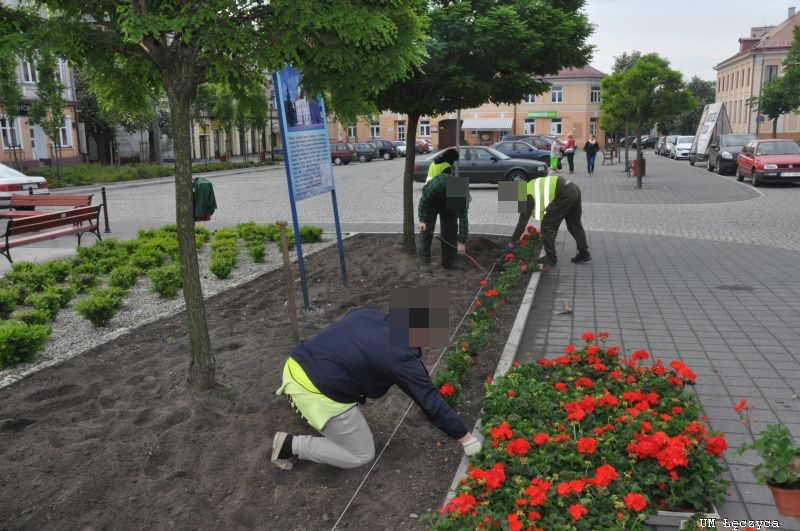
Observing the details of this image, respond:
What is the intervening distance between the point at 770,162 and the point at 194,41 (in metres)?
23.3

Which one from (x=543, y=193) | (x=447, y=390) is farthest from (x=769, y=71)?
(x=447, y=390)

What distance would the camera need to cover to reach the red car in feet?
77.3

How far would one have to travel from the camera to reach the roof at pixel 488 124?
259 ft

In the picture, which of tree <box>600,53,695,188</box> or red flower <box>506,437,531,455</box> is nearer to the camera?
red flower <box>506,437,531,455</box>

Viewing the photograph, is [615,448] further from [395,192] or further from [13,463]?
[395,192]

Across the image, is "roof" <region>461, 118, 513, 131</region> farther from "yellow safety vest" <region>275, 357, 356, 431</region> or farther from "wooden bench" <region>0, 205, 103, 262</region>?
"yellow safety vest" <region>275, 357, 356, 431</region>

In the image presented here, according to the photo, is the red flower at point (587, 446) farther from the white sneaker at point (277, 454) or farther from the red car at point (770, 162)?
the red car at point (770, 162)

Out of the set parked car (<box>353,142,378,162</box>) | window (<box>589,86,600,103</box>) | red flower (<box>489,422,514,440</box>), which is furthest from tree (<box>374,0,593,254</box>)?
window (<box>589,86,600,103</box>)

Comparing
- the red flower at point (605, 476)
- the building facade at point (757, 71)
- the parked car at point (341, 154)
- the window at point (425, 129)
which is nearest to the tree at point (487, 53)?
the red flower at point (605, 476)

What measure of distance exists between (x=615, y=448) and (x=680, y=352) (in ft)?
8.91

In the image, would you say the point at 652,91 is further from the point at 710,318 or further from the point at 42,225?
the point at 42,225

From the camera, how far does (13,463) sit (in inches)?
170

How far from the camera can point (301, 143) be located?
821 cm

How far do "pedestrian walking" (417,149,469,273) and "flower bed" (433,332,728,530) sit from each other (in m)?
4.48
